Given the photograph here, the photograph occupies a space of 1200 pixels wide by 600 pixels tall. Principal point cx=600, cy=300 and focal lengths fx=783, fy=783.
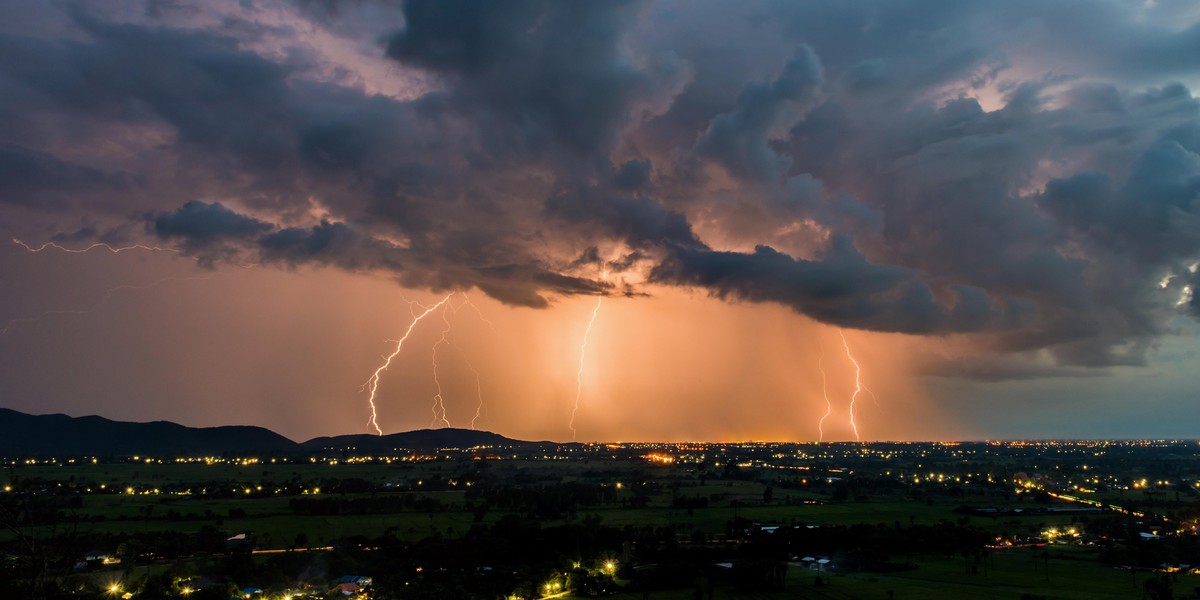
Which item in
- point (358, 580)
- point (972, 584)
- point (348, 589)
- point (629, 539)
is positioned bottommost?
point (348, 589)

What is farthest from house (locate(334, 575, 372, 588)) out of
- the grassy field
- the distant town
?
the grassy field

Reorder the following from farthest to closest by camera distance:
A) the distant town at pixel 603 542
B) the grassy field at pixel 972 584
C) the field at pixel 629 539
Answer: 1. the field at pixel 629 539
2. the distant town at pixel 603 542
3. the grassy field at pixel 972 584

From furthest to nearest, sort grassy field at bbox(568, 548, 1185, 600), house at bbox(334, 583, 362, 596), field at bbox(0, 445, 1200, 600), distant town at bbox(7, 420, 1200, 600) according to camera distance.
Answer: field at bbox(0, 445, 1200, 600) → distant town at bbox(7, 420, 1200, 600) → grassy field at bbox(568, 548, 1185, 600) → house at bbox(334, 583, 362, 596)

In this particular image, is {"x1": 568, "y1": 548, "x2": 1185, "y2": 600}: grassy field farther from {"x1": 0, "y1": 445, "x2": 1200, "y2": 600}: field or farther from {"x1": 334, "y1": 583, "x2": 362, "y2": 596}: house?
{"x1": 334, "y1": 583, "x2": 362, "y2": 596}: house

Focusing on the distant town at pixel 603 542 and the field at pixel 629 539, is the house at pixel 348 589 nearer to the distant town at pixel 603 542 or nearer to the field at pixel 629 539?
the distant town at pixel 603 542

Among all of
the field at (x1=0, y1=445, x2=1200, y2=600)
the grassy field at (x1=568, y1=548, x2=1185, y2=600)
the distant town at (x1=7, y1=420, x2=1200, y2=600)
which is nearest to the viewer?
the grassy field at (x1=568, y1=548, x2=1185, y2=600)

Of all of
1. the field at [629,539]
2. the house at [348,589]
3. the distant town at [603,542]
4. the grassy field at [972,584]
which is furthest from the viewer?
the field at [629,539]

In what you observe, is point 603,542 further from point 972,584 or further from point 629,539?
point 972,584

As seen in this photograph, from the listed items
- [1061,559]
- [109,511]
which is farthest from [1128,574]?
[109,511]

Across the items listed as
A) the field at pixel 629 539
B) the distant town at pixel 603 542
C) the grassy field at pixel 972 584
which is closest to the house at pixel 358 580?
the distant town at pixel 603 542

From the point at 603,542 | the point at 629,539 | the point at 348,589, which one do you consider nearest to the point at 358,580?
the point at 348,589

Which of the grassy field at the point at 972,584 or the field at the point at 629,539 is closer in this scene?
the grassy field at the point at 972,584
